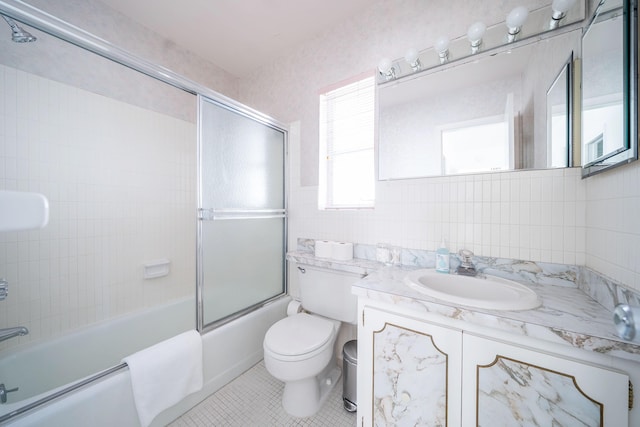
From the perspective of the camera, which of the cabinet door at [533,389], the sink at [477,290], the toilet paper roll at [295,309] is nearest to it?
the cabinet door at [533,389]

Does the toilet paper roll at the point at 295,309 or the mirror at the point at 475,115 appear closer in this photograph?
the mirror at the point at 475,115

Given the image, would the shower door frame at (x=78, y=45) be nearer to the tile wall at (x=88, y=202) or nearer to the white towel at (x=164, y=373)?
the white towel at (x=164, y=373)

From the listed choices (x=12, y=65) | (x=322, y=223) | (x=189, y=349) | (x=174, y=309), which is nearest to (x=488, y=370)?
(x=322, y=223)

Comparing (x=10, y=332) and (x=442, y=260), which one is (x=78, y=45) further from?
(x=442, y=260)

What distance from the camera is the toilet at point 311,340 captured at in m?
1.22

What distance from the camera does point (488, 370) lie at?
0.79m

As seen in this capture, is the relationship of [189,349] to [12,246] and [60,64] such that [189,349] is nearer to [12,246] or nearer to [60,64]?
[12,246]

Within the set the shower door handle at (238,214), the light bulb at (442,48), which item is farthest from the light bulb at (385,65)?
the shower door handle at (238,214)

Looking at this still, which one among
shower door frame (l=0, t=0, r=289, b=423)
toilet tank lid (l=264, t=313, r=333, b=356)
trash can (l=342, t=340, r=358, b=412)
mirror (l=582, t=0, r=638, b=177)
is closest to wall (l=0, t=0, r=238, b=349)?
shower door frame (l=0, t=0, r=289, b=423)

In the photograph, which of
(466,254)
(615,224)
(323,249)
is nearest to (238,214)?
(323,249)

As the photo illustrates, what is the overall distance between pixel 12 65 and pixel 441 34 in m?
2.41

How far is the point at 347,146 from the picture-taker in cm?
178

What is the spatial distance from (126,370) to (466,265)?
1718 millimetres

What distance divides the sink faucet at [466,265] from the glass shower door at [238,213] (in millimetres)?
1302
